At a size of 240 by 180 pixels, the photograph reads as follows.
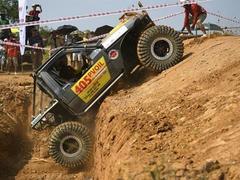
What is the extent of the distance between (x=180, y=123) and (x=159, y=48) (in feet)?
15.1

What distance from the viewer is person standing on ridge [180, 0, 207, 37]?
44.0 ft

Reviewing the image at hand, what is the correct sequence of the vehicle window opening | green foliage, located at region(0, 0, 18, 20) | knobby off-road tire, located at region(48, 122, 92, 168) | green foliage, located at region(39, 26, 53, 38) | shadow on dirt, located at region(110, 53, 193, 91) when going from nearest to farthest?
knobby off-road tire, located at region(48, 122, 92, 168) < the vehicle window opening < shadow on dirt, located at region(110, 53, 193, 91) < green foliage, located at region(39, 26, 53, 38) < green foliage, located at region(0, 0, 18, 20)

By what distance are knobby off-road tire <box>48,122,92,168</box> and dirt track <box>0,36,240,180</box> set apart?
0.34 metres

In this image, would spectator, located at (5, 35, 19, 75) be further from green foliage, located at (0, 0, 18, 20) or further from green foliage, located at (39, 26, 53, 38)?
green foliage, located at (0, 0, 18, 20)

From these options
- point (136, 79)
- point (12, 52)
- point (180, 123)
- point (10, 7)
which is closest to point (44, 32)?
point (10, 7)

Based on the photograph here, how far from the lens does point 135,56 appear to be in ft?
36.9

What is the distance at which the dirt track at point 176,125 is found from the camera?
498cm

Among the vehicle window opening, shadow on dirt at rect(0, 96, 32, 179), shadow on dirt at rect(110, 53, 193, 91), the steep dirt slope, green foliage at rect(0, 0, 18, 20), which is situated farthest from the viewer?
green foliage at rect(0, 0, 18, 20)

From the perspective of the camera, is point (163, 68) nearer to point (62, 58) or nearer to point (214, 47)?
point (214, 47)

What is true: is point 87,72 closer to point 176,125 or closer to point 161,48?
point 161,48

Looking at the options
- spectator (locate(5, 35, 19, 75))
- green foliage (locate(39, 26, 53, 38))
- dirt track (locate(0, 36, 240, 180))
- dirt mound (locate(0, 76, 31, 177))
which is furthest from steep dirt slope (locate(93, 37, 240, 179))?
green foliage (locate(39, 26, 53, 38))

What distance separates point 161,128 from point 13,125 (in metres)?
8.64

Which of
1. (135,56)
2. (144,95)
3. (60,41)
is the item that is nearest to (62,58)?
(135,56)

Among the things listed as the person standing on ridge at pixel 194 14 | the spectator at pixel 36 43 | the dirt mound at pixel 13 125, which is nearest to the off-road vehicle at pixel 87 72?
the dirt mound at pixel 13 125
